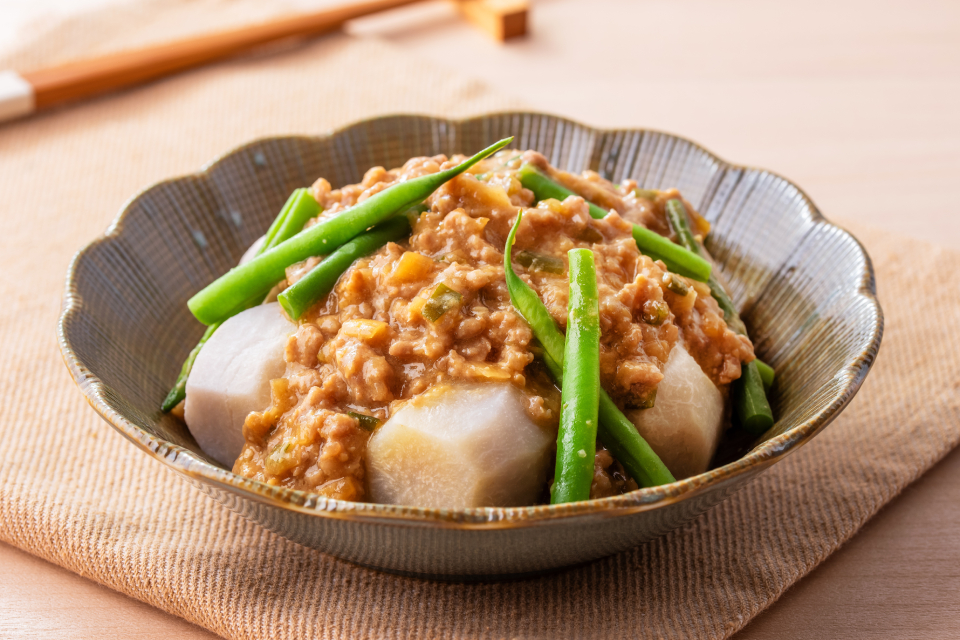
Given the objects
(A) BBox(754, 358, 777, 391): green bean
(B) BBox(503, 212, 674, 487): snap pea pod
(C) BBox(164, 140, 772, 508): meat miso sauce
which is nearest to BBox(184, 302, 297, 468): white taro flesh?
(C) BBox(164, 140, 772, 508): meat miso sauce

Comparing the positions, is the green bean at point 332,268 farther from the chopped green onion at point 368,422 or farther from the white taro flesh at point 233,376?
the chopped green onion at point 368,422

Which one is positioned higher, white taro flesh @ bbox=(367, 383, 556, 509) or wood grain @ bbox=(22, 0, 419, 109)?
wood grain @ bbox=(22, 0, 419, 109)

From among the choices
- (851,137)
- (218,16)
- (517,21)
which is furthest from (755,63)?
(218,16)

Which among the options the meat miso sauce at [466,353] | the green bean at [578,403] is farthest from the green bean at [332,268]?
the green bean at [578,403]

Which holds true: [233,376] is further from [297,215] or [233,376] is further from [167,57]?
[167,57]

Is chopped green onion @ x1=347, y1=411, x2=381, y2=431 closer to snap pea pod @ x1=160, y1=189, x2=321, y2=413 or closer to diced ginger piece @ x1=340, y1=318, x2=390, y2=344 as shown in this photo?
diced ginger piece @ x1=340, y1=318, x2=390, y2=344

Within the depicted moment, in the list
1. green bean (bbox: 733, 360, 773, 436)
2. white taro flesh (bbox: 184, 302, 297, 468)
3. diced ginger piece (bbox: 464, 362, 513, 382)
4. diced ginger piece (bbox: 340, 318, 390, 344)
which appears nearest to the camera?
diced ginger piece (bbox: 464, 362, 513, 382)
